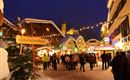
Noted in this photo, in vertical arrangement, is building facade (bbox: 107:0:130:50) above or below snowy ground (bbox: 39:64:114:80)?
above

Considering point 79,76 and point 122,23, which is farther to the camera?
point 122,23

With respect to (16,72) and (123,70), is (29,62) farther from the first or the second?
(123,70)

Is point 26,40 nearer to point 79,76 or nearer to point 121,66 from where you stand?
point 121,66

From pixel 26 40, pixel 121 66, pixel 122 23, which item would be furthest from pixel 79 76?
pixel 122 23

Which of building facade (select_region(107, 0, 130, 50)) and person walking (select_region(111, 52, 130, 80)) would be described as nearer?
person walking (select_region(111, 52, 130, 80))

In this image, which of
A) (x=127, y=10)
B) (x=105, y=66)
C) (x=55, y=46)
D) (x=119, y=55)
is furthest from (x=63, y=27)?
(x=119, y=55)

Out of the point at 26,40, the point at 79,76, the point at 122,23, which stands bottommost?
the point at 79,76

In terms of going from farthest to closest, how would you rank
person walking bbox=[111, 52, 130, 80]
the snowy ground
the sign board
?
the snowy ground → person walking bbox=[111, 52, 130, 80] → the sign board

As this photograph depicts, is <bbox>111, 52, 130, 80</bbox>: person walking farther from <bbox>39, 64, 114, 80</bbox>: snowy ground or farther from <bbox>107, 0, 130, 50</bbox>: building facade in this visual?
<bbox>107, 0, 130, 50</bbox>: building facade

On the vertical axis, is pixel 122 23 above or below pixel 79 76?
above

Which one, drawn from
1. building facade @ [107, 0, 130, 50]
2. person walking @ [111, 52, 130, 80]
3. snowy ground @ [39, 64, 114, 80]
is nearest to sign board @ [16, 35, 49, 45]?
person walking @ [111, 52, 130, 80]

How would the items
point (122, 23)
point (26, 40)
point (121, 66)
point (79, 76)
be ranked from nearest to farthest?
point (26, 40)
point (121, 66)
point (79, 76)
point (122, 23)

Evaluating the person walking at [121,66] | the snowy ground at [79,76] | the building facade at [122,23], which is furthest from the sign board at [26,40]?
the building facade at [122,23]

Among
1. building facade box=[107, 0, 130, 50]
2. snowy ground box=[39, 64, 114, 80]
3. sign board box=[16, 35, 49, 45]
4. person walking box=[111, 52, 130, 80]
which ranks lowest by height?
snowy ground box=[39, 64, 114, 80]
